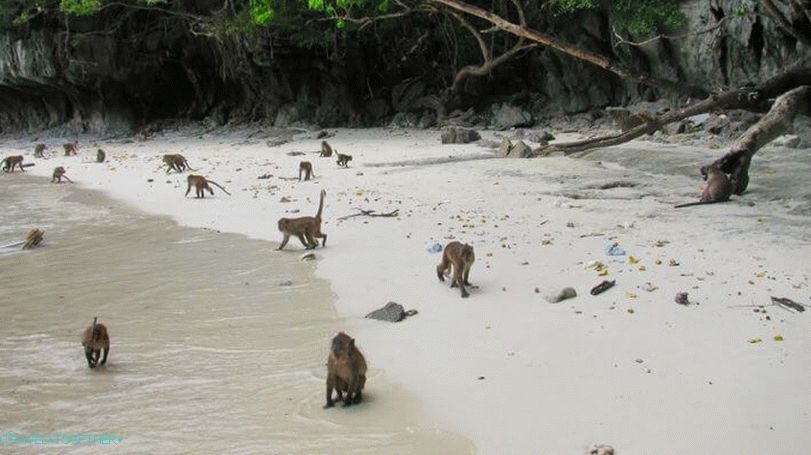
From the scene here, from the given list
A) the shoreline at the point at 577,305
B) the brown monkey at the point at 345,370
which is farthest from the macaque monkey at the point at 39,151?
the brown monkey at the point at 345,370

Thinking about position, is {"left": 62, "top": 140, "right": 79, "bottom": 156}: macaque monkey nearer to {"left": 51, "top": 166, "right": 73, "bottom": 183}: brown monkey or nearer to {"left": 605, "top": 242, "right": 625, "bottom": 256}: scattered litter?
{"left": 51, "top": 166, "right": 73, "bottom": 183}: brown monkey

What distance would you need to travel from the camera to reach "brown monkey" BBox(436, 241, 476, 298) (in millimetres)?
A: 5715

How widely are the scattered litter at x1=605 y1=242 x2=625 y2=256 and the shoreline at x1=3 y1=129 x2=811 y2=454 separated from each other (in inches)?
2.9

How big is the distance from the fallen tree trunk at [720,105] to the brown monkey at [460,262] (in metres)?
3.81

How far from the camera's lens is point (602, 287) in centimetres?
546

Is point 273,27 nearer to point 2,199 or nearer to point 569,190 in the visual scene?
point 2,199

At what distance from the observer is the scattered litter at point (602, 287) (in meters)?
5.43

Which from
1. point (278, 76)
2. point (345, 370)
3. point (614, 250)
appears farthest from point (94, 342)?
point (278, 76)

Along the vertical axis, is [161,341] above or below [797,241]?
below

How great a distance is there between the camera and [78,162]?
63.1 ft

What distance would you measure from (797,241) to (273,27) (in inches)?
718

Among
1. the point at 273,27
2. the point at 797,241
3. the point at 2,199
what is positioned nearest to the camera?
the point at 797,241

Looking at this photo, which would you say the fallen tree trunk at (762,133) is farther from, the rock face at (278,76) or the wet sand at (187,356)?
the rock face at (278,76)

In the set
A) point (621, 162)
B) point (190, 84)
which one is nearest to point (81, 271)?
point (621, 162)
